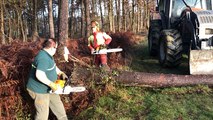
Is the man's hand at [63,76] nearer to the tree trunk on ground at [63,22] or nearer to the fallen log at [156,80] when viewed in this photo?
the fallen log at [156,80]

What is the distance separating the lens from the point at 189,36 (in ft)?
34.3

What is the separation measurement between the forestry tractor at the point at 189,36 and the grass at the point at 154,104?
3.63ft

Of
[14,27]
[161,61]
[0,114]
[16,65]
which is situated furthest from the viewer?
[14,27]

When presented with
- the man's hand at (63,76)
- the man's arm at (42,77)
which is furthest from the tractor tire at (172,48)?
the man's arm at (42,77)

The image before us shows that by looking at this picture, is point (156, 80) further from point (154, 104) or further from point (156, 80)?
point (154, 104)

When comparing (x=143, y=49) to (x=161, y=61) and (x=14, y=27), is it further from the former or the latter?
(x=14, y=27)

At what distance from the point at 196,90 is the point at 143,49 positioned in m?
8.17

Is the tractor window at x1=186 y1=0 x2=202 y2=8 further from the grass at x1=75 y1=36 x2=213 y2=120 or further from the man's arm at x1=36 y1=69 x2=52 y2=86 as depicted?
the man's arm at x1=36 y1=69 x2=52 y2=86

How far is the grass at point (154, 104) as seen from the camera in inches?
276

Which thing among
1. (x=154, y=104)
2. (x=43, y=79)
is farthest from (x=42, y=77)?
(x=154, y=104)

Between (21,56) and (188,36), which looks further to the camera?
(188,36)

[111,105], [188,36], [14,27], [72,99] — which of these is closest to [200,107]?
[111,105]

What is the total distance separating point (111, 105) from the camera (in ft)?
24.7

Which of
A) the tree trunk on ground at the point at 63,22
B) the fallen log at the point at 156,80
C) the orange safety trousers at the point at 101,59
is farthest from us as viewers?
the tree trunk on ground at the point at 63,22
